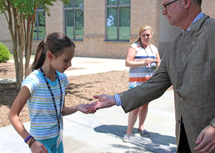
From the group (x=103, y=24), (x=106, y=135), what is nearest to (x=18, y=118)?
(x=106, y=135)

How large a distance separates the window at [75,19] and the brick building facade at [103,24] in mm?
519

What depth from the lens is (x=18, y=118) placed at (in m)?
2.22

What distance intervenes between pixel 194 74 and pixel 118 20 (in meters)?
19.1

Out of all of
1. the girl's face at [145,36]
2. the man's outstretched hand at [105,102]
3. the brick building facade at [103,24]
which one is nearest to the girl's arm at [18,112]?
the man's outstretched hand at [105,102]

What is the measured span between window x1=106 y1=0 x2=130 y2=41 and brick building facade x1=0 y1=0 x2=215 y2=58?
44 cm

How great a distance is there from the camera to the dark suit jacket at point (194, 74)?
1921 millimetres

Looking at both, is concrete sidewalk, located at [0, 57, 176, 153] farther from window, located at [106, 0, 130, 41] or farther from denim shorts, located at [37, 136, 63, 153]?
window, located at [106, 0, 130, 41]

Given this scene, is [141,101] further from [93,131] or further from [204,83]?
[93,131]

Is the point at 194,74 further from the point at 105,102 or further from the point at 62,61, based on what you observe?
the point at 62,61

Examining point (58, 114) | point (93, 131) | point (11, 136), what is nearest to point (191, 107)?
point (58, 114)

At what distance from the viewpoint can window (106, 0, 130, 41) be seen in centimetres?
2022

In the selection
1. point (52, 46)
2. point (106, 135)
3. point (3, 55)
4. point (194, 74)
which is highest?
point (52, 46)

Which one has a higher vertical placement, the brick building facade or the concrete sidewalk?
the brick building facade

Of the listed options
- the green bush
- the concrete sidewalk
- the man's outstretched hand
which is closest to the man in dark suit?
the man's outstretched hand
